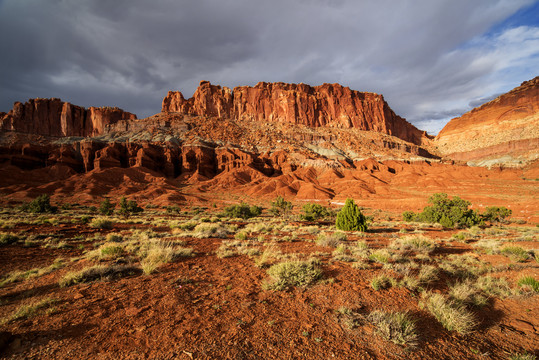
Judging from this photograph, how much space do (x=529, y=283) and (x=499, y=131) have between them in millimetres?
146994

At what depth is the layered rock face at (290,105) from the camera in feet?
379

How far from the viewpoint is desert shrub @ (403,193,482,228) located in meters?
20.6

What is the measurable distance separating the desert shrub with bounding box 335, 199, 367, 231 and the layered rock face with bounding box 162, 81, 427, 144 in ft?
345

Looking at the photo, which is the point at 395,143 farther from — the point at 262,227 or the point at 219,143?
the point at 262,227

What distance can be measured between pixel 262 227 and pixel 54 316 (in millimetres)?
12005

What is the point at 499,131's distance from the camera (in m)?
107

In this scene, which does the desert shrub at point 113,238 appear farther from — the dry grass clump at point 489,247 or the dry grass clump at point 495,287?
the dry grass clump at point 489,247

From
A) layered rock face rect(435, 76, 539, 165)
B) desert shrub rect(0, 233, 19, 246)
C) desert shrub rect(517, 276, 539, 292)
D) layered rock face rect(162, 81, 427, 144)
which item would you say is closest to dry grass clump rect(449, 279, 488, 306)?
desert shrub rect(517, 276, 539, 292)

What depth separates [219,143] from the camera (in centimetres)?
8781

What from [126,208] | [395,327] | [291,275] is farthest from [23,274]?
[126,208]

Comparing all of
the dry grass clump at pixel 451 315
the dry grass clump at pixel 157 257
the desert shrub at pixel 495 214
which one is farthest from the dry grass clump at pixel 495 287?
the desert shrub at pixel 495 214

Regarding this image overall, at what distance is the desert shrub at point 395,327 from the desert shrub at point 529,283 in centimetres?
468

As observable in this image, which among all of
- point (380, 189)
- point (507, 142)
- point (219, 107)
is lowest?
point (380, 189)

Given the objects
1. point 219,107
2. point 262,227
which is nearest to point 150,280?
point 262,227
